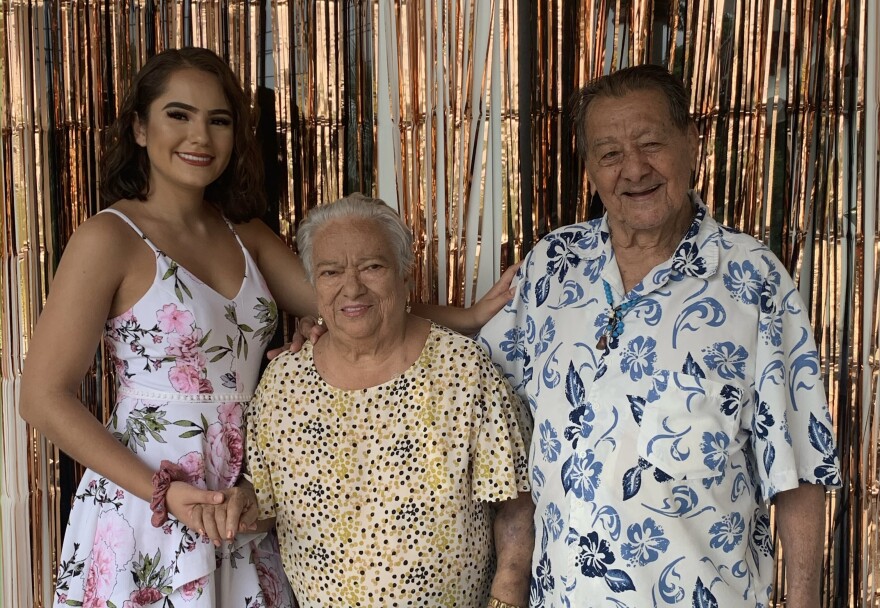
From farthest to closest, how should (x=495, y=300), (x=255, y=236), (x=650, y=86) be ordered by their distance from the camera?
(x=255, y=236) → (x=495, y=300) → (x=650, y=86)

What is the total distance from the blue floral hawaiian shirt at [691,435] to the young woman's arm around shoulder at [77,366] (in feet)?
2.65

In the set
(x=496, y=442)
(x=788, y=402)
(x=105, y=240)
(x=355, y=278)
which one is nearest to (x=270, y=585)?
(x=496, y=442)

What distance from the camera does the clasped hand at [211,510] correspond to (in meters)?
1.78

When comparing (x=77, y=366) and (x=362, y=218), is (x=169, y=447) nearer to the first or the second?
(x=77, y=366)

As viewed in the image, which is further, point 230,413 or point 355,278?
point 230,413

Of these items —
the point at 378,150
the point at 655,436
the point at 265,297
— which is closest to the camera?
the point at 655,436

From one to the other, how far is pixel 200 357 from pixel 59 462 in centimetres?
84

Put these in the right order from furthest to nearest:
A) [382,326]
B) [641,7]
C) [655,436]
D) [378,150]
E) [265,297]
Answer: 1. [378,150]
2. [641,7]
3. [265,297]
4. [382,326]
5. [655,436]

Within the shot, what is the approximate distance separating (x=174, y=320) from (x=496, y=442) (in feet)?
2.46

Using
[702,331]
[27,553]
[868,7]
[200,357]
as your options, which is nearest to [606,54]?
[868,7]

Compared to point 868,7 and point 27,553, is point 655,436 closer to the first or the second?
point 868,7

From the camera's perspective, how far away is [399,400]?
1.91 m

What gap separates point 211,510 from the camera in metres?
1.79

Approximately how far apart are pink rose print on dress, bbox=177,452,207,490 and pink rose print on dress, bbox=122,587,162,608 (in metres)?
0.24
